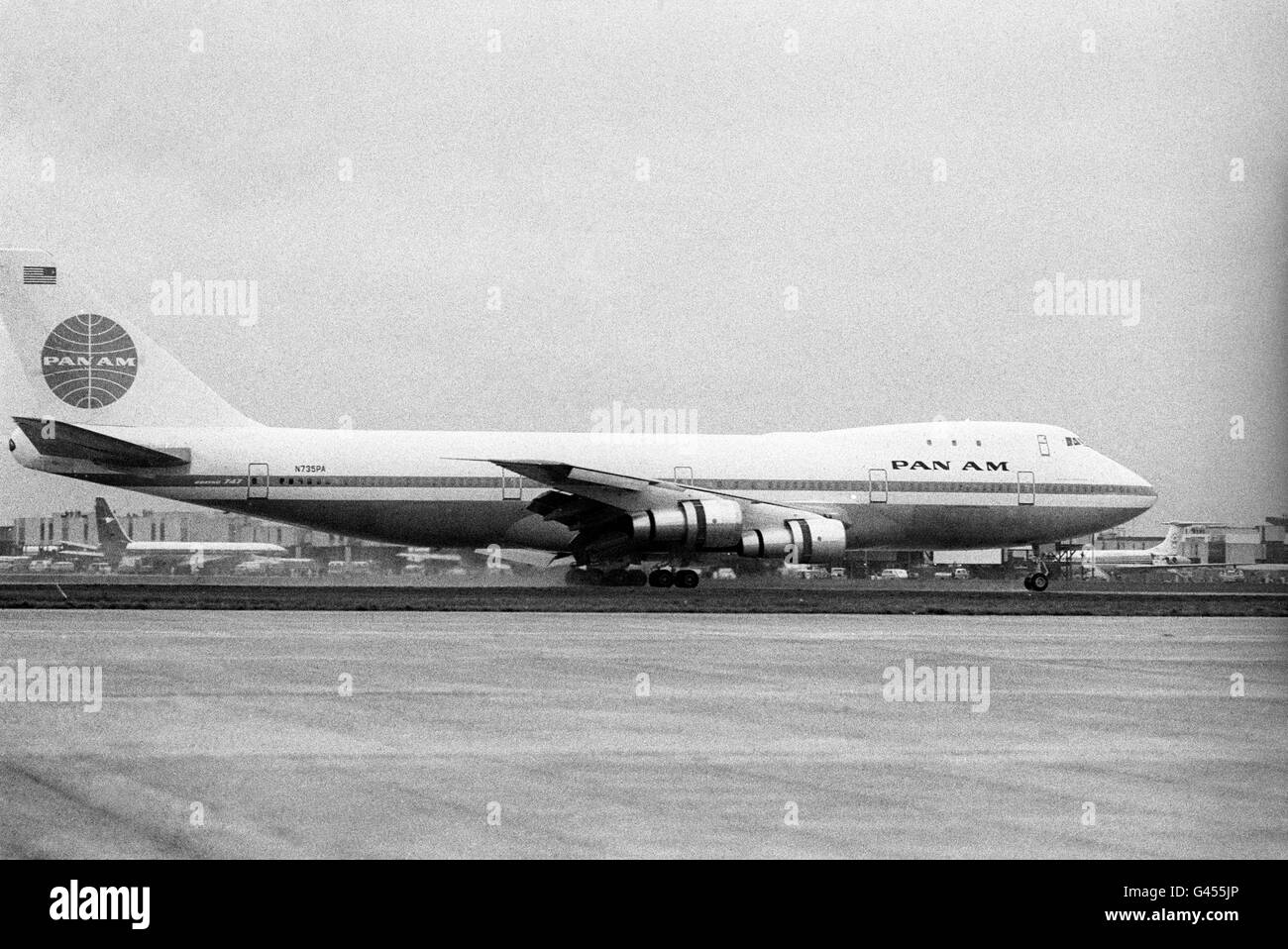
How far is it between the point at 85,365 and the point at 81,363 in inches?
4.0

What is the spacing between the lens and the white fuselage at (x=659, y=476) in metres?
32.0

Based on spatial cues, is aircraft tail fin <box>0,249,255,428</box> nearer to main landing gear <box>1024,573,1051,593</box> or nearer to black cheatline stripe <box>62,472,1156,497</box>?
black cheatline stripe <box>62,472,1156,497</box>

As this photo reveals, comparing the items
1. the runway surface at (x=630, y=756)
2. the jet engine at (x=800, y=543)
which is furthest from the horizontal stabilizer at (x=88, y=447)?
the runway surface at (x=630, y=756)

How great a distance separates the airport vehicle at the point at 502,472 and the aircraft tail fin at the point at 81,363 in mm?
32

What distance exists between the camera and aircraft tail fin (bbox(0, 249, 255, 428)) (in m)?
32.7

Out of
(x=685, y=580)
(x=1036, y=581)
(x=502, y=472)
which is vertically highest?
(x=502, y=472)

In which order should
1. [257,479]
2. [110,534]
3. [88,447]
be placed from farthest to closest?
[110,534], [257,479], [88,447]

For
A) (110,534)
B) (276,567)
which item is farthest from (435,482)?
(110,534)

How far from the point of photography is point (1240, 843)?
6.44m

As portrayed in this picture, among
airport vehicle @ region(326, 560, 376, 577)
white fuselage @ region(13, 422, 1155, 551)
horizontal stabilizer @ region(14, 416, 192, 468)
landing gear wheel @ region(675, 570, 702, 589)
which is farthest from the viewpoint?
airport vehicle @ region(326, 560, 376, 577)

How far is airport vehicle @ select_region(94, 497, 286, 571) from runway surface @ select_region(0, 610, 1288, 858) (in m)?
46.1

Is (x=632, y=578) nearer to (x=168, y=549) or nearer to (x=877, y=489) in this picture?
(x=877, y=489)

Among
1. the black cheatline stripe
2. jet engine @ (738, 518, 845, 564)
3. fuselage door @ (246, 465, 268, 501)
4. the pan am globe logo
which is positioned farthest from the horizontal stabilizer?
jet engine @ (738, 518, 845, 564)

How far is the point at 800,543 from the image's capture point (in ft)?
102
